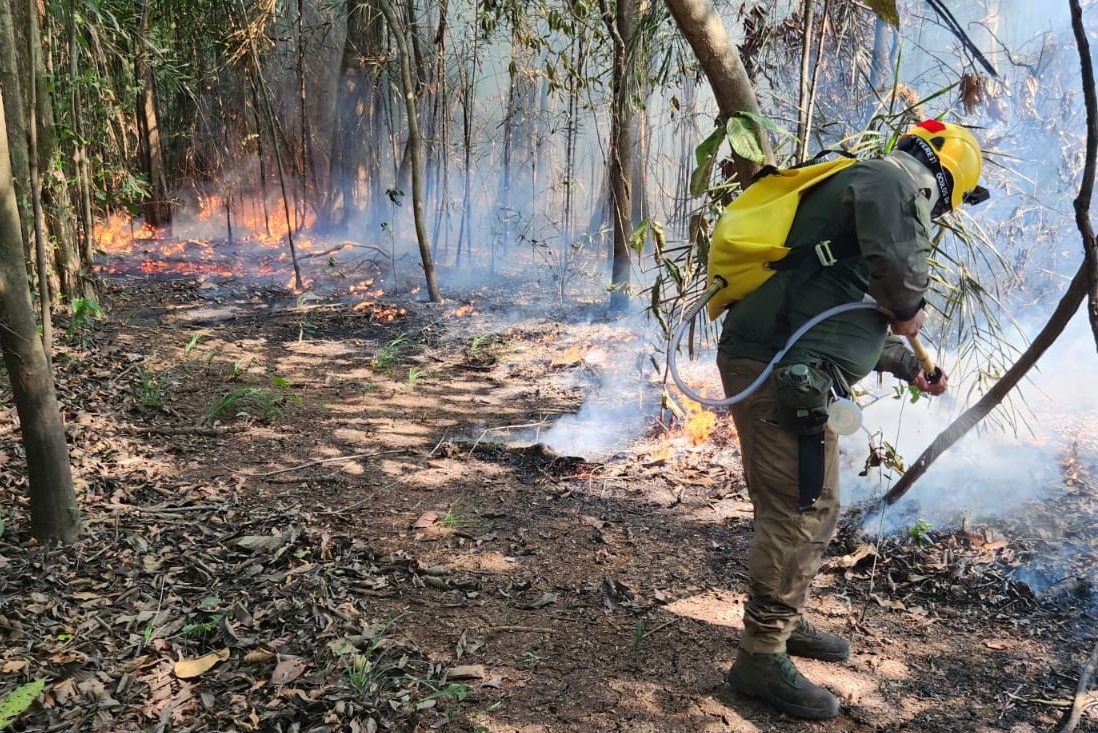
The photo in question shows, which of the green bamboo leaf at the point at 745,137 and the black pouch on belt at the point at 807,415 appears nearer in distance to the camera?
the black pouch on belt at the point at 807,415

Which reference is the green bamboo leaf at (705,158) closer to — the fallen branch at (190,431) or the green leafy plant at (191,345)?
the fallen branch at (190,431)

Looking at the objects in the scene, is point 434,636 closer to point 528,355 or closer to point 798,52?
point 528,355

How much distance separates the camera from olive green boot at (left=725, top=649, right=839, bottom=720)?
8.21ft

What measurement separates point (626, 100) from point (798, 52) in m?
1.66

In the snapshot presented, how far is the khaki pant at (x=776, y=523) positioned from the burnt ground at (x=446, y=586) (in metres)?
0.30

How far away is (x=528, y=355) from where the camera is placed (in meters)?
7.35

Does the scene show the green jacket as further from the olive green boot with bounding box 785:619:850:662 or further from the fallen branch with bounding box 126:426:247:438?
the fallen branch with bounding box 126:426:247:438

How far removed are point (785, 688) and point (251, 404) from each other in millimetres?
4191

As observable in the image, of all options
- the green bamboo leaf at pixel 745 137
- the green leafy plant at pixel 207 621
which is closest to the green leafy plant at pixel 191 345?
the green leafy plant at pixel 207 621

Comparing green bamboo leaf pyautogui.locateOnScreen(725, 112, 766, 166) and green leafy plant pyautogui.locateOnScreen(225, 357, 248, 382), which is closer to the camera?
green bamboo leaf pyautogui.locateOnScreen(725, 112, 766, 166)

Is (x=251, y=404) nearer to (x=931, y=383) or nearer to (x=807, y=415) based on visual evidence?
(x=807, y=415)

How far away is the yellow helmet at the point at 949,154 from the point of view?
97.3 inches

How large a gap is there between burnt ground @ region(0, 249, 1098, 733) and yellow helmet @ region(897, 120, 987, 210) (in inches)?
62.0

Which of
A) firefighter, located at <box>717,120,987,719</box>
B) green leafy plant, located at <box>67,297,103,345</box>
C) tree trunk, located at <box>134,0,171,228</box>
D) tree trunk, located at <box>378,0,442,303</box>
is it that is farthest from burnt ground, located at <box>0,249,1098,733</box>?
tree trunk, located at <box>134,0,171,228</box>
